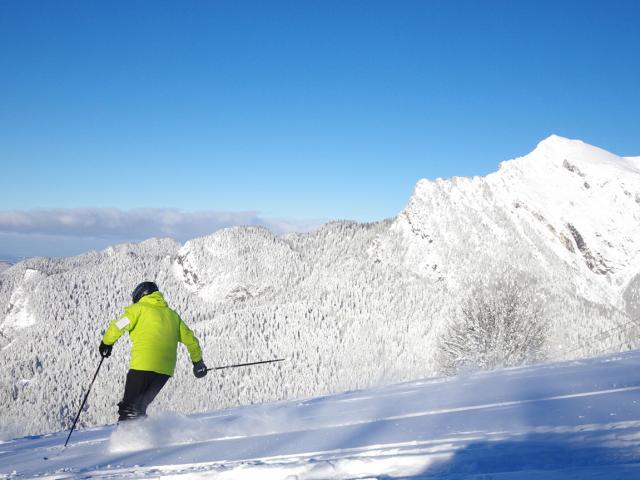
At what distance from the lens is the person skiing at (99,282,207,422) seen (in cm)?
744

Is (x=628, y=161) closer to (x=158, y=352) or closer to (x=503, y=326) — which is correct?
(x=503, y=326)

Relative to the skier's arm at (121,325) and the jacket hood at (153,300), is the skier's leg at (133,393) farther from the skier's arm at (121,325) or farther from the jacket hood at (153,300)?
the jacket hood at (153,300)

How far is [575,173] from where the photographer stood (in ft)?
520

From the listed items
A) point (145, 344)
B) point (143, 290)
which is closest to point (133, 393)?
point (145, 344)

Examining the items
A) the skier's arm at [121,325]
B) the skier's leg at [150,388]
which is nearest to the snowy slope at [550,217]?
the skier's leg at [150,388]

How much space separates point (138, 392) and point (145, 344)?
2.31 feet

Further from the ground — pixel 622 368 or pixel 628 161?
pixel 628 161

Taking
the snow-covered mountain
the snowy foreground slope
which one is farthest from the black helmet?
the snow-covered mountain

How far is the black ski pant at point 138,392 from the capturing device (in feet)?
23.9

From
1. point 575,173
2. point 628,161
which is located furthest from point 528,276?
point 628,161

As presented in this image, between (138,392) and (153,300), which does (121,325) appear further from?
(138,392)

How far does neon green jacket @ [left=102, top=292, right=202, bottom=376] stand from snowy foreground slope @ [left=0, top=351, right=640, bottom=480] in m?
0.84

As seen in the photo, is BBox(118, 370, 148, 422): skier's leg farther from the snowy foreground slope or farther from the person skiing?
the snowy foreground slope

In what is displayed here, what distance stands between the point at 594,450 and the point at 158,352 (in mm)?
6040
